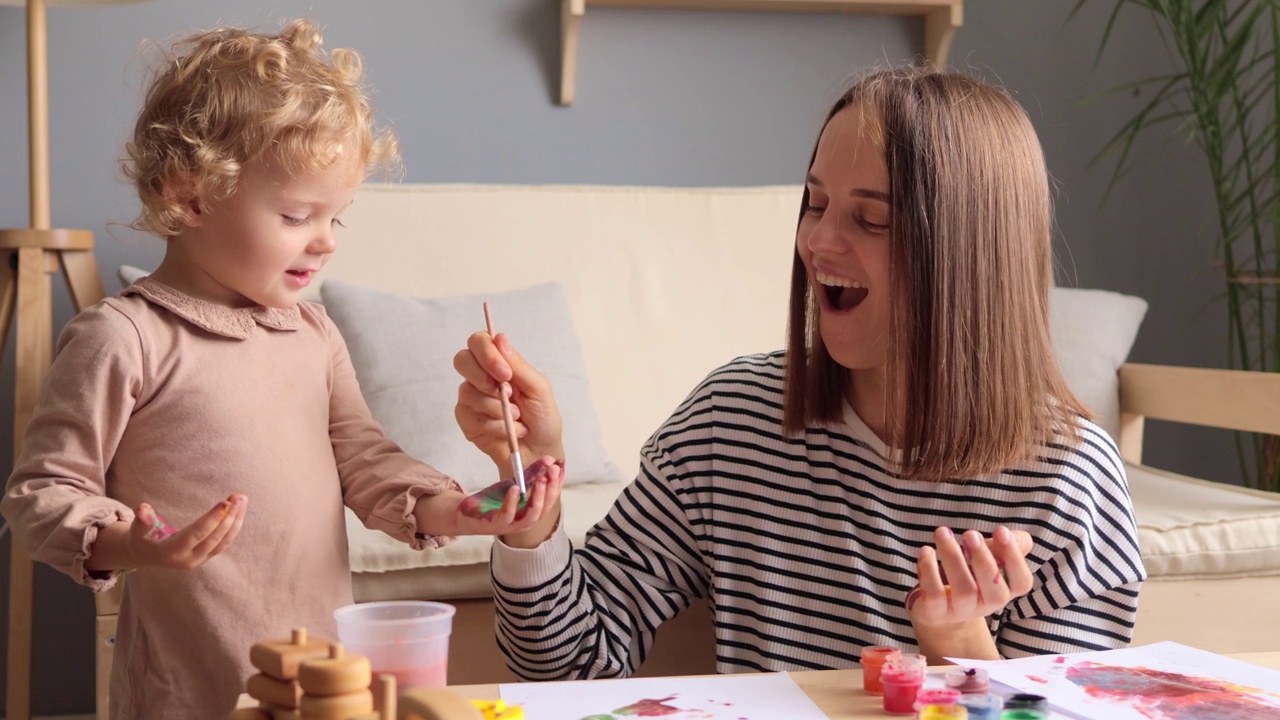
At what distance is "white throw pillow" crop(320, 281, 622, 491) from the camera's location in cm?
185

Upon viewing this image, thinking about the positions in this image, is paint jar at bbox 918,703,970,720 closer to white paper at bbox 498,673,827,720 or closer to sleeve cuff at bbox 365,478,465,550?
white paper at bbox 498,673,827,720

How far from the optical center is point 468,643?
62.0 inches

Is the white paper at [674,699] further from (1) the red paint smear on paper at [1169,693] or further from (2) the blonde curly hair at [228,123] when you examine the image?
(2) the blonde curly hair at [228,123]

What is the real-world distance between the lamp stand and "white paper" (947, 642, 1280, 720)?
1.49 meters

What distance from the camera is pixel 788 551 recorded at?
46.0 inches

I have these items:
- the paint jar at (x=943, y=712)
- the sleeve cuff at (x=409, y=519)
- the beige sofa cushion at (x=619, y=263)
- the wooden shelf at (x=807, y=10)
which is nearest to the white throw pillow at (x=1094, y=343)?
the beige sofa cushion at (x=619, y=263)

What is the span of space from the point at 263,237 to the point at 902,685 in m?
0.64

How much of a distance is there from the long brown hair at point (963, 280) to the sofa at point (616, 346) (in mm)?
621

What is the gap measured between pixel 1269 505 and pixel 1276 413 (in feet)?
0.59

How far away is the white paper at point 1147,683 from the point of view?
782 mm

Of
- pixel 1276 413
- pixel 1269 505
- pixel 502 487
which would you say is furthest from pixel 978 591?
pixel 1276 413

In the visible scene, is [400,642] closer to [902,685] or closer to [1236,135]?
[902,685]

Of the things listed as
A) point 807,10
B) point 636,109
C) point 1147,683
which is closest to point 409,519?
point 1147,683

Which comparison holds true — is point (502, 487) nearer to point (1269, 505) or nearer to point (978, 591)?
point (978, 591)
